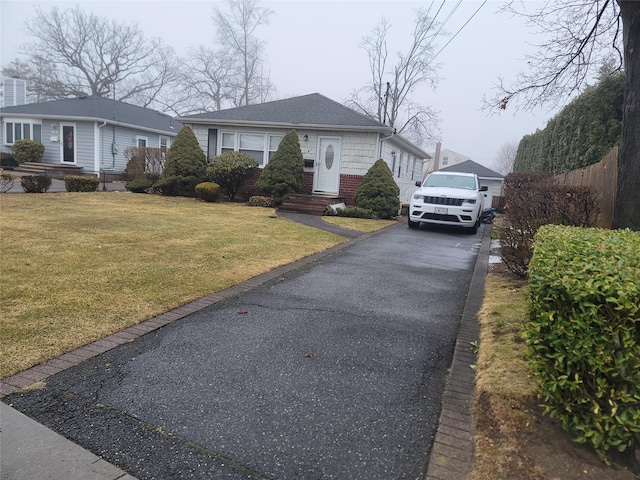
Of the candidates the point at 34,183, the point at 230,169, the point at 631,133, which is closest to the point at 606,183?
the point at 631,133

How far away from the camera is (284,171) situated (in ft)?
51.1

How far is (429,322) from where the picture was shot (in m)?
4.49

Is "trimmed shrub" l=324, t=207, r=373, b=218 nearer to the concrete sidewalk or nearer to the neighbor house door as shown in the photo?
the concrete sidewalk

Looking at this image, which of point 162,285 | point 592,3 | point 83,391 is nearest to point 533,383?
point 83,391

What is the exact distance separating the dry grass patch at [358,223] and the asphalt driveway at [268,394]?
23.1 feet

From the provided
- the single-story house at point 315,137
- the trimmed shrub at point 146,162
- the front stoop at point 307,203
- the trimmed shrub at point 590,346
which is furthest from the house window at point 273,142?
the trimmed shrub at point 590,346

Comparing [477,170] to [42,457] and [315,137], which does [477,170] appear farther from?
[42,457]

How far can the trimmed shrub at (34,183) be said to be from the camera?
578 inches

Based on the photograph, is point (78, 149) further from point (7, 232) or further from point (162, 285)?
point (162, 285)

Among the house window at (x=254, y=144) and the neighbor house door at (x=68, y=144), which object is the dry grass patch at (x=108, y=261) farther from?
the neighbor house door at (x=68, y=144)

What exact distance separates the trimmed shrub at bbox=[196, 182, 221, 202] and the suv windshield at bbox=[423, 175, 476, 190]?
310 inches

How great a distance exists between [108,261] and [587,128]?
1035 cm

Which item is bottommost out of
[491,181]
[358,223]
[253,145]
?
[358,223]

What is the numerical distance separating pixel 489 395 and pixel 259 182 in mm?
13987
